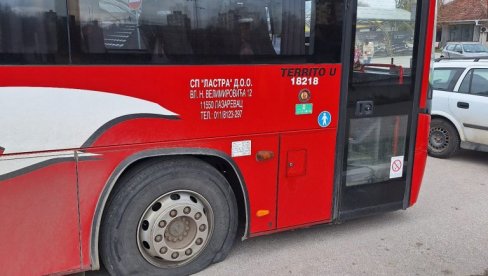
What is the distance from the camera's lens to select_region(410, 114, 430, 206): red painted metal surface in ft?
14.3

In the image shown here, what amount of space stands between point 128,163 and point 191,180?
19.4 inches

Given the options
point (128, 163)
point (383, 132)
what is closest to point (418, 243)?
point (383, 132)

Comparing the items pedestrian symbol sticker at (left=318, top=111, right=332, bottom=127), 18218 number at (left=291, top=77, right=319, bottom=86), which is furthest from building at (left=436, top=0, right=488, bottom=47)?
18218 number at (left=291, top=77, right=319, bottom=86)

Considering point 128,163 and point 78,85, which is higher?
point 78,85

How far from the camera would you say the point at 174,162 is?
328cm

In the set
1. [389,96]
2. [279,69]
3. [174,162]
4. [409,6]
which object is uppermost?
[409,6]

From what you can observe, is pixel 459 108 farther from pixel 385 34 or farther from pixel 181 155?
pixel 181 155

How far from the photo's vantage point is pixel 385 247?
13.7ft

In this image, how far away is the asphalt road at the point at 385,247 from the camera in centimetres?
377

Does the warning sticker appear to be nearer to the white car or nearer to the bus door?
the bus door

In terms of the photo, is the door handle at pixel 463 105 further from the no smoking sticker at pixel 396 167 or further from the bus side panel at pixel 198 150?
the bus side panel at pixel 198 150

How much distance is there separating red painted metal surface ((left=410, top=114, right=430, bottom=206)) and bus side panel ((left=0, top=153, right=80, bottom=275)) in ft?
9.99

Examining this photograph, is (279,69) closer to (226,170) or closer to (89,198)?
(226,170)

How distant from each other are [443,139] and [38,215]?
250 inches
